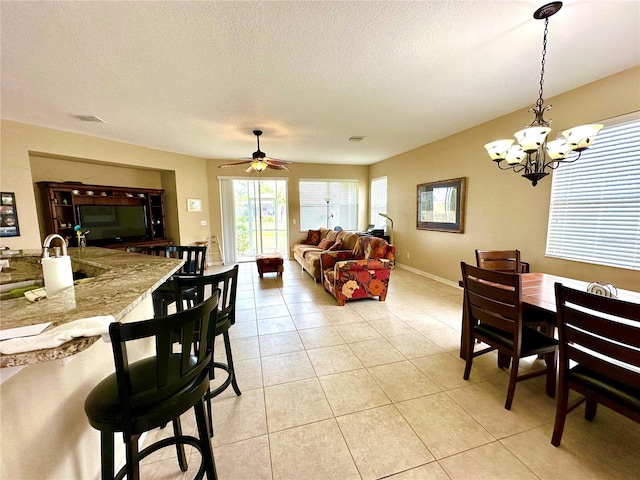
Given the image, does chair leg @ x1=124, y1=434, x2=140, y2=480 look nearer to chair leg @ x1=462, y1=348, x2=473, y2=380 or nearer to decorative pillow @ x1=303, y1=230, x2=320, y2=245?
chair leg @ x1=462, y1=348, x2=473, y2=380

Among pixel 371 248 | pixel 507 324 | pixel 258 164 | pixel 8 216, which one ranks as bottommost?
pixel 507 324

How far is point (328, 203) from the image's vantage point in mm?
7523

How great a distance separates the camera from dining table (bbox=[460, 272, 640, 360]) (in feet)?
5.74

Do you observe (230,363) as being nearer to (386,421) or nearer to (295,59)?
(386,421)

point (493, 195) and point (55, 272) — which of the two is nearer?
point (55, 272)

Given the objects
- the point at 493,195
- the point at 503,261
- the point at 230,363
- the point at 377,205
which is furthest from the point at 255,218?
the point at 503,261

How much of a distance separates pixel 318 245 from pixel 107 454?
5652 millimetres

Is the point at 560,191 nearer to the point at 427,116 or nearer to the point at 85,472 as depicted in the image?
the point at 427,116

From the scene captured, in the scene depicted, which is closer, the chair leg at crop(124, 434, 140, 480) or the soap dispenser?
the chair leg at crop(124, 434, 140, 480)

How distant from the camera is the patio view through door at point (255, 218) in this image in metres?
6.84

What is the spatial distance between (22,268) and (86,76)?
1824 millimetres

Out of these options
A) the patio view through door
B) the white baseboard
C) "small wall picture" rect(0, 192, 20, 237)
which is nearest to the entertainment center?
"small wall picture" rect(0, 192, 20, 237)

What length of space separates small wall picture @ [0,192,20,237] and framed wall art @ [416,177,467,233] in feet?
21.3

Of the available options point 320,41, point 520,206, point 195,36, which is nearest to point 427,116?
point 520,206
